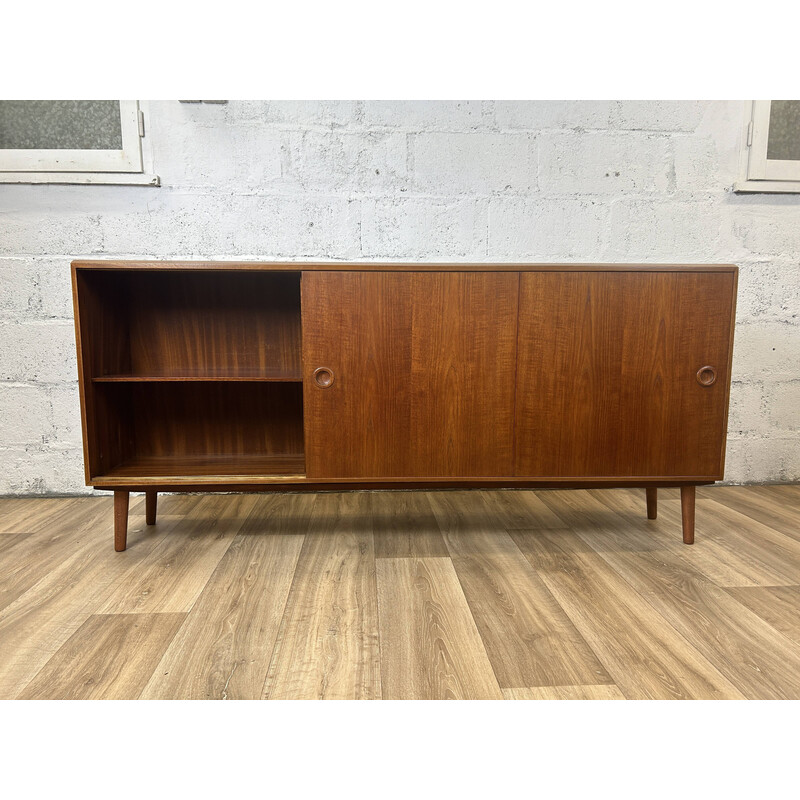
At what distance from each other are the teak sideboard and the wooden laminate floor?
0.18 metres

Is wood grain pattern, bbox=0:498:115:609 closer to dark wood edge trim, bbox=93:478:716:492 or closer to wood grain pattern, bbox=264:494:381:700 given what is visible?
dark wood edge trim, bbox=93:478:716:492

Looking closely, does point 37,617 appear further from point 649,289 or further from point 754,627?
point 649,289

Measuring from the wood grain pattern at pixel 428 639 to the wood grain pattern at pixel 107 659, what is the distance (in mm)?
403

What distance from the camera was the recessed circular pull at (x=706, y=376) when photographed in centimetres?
139

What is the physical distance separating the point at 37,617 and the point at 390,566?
0.74 metres

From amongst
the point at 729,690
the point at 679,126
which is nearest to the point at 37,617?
the point at 729,690

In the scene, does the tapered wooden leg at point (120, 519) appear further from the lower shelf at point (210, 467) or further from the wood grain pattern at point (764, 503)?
the wood grain pattern at point (764, 503)

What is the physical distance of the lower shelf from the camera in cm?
142

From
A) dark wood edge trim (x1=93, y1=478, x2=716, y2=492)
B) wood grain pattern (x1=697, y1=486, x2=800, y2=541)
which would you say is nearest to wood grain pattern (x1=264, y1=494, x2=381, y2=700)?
dark wood edge trim (x1=93, y1=478, x2=716, y2=492)

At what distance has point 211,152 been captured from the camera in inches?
71.7

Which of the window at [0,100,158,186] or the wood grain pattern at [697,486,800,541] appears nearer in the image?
the wood grain pattern at [697,486,800,541]

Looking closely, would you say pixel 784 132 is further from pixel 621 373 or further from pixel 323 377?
pixel 323 377

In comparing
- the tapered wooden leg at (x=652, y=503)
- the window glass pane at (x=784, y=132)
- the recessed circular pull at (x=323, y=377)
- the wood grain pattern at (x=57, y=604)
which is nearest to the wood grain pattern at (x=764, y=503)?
the tapered wooden leg at (x=652, y=503)

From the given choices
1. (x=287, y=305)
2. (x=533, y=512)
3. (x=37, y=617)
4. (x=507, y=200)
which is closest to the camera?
(x=37, y=617)
